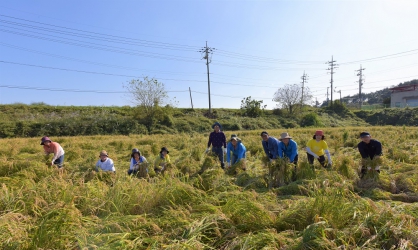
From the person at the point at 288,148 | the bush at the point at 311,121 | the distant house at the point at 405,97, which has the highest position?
the distant house at the point at 405,97

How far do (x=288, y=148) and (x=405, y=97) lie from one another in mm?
49085

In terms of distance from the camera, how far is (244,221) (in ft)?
9.58

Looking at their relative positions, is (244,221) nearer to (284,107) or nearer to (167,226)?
(167,226)

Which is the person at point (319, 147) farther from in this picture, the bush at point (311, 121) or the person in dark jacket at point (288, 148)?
the bush at point (311, 121)

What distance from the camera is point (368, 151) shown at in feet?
16.7

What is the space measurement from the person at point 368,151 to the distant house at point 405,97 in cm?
4578

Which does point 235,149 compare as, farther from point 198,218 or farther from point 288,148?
point 198,218

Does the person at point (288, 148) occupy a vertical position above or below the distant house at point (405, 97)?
below

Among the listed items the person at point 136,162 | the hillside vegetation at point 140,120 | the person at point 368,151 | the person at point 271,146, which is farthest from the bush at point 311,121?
the person at point 136,162

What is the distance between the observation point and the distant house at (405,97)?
134 feet

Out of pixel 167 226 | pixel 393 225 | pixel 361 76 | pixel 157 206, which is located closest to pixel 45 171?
pixel 157 206

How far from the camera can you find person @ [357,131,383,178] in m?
4.77

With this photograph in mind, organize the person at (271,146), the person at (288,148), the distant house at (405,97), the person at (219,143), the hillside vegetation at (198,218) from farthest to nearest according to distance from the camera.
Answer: the distant house at (405,97) → the person at (219,143) → the person at (271,146) → the person at (288,148) → the hillside vegetation at (198,218)

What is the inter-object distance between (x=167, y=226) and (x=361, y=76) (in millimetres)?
65556
